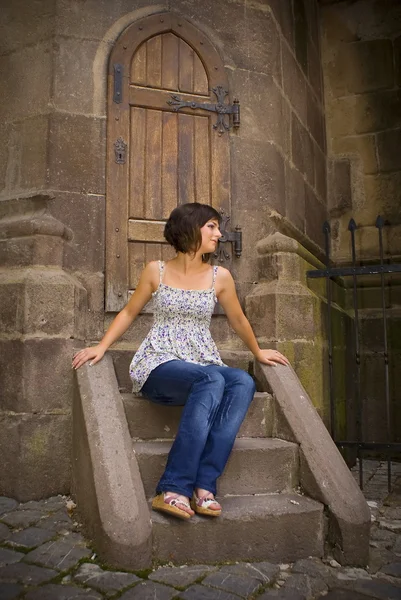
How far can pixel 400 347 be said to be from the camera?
5305mm

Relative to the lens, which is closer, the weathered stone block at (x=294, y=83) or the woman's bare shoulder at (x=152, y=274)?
the woman's bare shoulder at (x=152, y=274)

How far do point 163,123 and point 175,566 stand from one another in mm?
3277

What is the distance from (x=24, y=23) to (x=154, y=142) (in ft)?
4.53

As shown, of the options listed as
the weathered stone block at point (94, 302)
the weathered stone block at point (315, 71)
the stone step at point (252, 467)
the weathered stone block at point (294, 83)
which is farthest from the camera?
the weathered stone block at point (315, 71)

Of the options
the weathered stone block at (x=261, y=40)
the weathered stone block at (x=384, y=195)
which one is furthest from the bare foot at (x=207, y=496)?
the weathered stone block at (x=384, y=195)

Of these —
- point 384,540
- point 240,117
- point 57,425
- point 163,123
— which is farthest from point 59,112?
point 384,540

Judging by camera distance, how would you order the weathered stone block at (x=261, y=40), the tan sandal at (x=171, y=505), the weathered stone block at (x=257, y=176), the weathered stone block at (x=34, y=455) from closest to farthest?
1. the tan sandal at (x=171, y=505)
2. the weathered stone block at (x=34, y=455)
3. the weathered stone block at (x=257, y=176)
4. the weathered stone block at (x=261, y=40)

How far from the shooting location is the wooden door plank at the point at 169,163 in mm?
4190

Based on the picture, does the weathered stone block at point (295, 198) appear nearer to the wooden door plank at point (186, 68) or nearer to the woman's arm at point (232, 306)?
the wooden door plank at point (186, 68)

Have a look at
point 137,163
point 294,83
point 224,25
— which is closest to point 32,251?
point 137,163

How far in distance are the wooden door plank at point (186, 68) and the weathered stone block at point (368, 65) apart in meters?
2.44

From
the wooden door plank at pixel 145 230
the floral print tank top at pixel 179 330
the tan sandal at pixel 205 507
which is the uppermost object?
the wooden door plank at pixel 145 230

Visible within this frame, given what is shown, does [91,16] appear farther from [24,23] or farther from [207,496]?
[207,496]

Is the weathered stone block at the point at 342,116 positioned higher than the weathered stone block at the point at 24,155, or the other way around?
the weathered stone block at the point at 342,116
